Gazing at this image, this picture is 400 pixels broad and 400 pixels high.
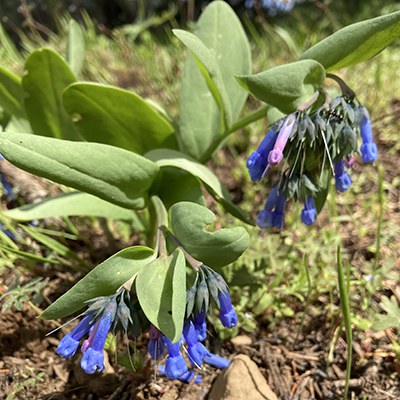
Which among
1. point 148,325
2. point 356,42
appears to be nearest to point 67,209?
point 148,325

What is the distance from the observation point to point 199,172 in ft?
5.54

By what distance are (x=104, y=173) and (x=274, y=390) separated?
88 centimetres

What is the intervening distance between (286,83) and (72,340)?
0.91 m

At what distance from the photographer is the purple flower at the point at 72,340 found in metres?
1.26

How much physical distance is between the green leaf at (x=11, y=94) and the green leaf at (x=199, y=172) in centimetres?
60

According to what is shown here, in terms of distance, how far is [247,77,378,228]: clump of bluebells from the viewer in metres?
1.44

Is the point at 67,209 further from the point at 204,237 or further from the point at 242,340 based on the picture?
the point at 242,340

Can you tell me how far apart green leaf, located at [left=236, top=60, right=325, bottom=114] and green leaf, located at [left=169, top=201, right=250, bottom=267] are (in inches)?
15.1

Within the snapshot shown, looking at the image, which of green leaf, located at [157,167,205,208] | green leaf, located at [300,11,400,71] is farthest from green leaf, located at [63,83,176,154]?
green leaf, located at [300,11,400,71]

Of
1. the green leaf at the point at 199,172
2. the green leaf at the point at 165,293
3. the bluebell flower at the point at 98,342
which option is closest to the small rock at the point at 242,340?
the green leaf at the point at 199,172

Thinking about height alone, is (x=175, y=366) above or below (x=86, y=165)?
below

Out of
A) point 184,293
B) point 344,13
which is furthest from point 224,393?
point 344,13

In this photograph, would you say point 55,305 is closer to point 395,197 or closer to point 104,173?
point 104,173

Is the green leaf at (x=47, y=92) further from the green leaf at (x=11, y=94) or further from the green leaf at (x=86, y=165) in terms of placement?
the green leaf at (x=86, y=165)
